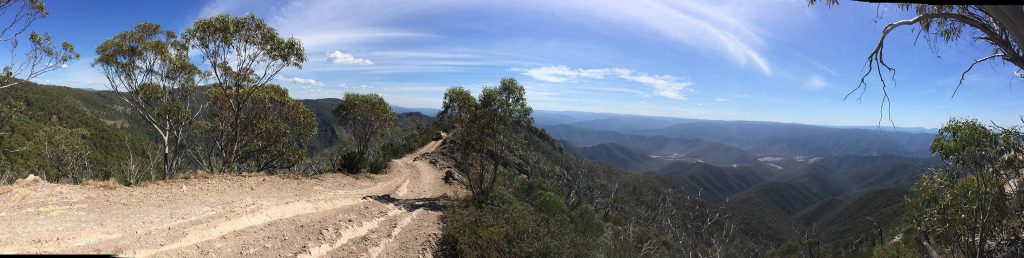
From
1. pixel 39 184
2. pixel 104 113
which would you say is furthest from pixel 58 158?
pixel 104 113

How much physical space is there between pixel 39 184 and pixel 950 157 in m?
25.0

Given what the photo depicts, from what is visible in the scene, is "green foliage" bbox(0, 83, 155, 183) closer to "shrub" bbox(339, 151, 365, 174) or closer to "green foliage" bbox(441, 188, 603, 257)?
"shrub" bbox(339, 151, 365, 174)

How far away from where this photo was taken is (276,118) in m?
29.4

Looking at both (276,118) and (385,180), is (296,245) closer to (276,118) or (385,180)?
(385,180)

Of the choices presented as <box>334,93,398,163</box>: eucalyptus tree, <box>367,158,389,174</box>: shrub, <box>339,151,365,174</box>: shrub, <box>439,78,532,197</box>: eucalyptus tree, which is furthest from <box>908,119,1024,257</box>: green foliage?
<box>334,93,398,163</box>: eucalyptus tree

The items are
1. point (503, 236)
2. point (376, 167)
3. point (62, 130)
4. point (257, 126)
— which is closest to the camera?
point (503, 236)

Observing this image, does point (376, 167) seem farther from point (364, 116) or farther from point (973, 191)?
point (973, 191)

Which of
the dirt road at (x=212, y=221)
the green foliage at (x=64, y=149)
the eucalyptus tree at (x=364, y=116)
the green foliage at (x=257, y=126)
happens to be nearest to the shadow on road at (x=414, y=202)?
the dirt road at (x=212, y=221)

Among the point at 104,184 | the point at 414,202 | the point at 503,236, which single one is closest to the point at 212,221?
the point at 104,184

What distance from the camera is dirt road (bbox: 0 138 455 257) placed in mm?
10344

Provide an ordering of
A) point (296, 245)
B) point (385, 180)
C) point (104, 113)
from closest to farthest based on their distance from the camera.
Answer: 1. point (296, 245)
2. point (385, 180)
3. point (104, 113)

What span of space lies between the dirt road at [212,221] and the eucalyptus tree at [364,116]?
14.0 metres

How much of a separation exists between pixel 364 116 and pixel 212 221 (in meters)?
23.3

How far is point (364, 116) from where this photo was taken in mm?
35562
